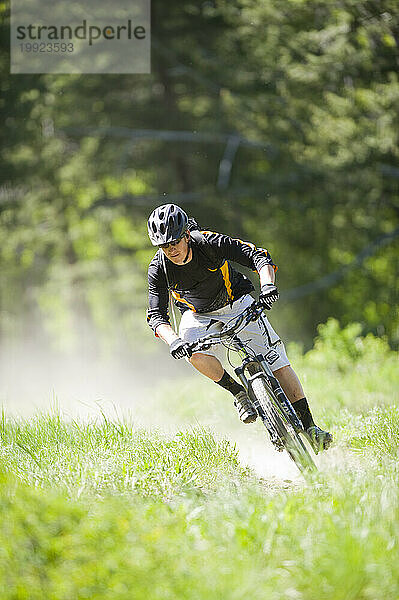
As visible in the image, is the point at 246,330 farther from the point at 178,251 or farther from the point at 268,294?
the point at 178,251

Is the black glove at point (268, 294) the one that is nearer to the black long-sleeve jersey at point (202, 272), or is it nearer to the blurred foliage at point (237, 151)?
the black long-sleeve jersey at point (202, 272)

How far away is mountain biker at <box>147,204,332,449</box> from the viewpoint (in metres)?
4.58

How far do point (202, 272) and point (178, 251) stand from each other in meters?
0.28

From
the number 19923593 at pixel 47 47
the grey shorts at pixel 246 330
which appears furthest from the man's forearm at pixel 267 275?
the number 19923593 at pixel 47 47

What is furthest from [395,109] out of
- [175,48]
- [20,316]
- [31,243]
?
[20,316]

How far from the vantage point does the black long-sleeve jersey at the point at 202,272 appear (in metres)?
4.73

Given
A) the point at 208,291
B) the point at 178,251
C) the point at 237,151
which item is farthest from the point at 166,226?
the point at 237,151

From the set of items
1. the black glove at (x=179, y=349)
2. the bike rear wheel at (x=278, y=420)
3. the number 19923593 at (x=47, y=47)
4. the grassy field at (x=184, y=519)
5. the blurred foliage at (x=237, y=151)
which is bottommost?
the grassy field at (x=184, y=519)

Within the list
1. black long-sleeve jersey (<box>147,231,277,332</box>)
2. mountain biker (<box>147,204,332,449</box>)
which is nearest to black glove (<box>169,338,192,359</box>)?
mountain biker (<box>147,204,332,449</box>)

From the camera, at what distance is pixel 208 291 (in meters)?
4.92

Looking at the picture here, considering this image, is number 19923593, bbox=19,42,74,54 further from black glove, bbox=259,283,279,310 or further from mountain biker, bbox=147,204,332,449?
black glove, bbox=259,283,279,310

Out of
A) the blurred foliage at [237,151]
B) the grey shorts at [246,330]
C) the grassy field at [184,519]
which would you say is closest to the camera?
the grassy field at [184,519]

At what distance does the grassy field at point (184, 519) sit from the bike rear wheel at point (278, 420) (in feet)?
0.81

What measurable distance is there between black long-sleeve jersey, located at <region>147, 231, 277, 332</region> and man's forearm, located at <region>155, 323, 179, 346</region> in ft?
0.11
